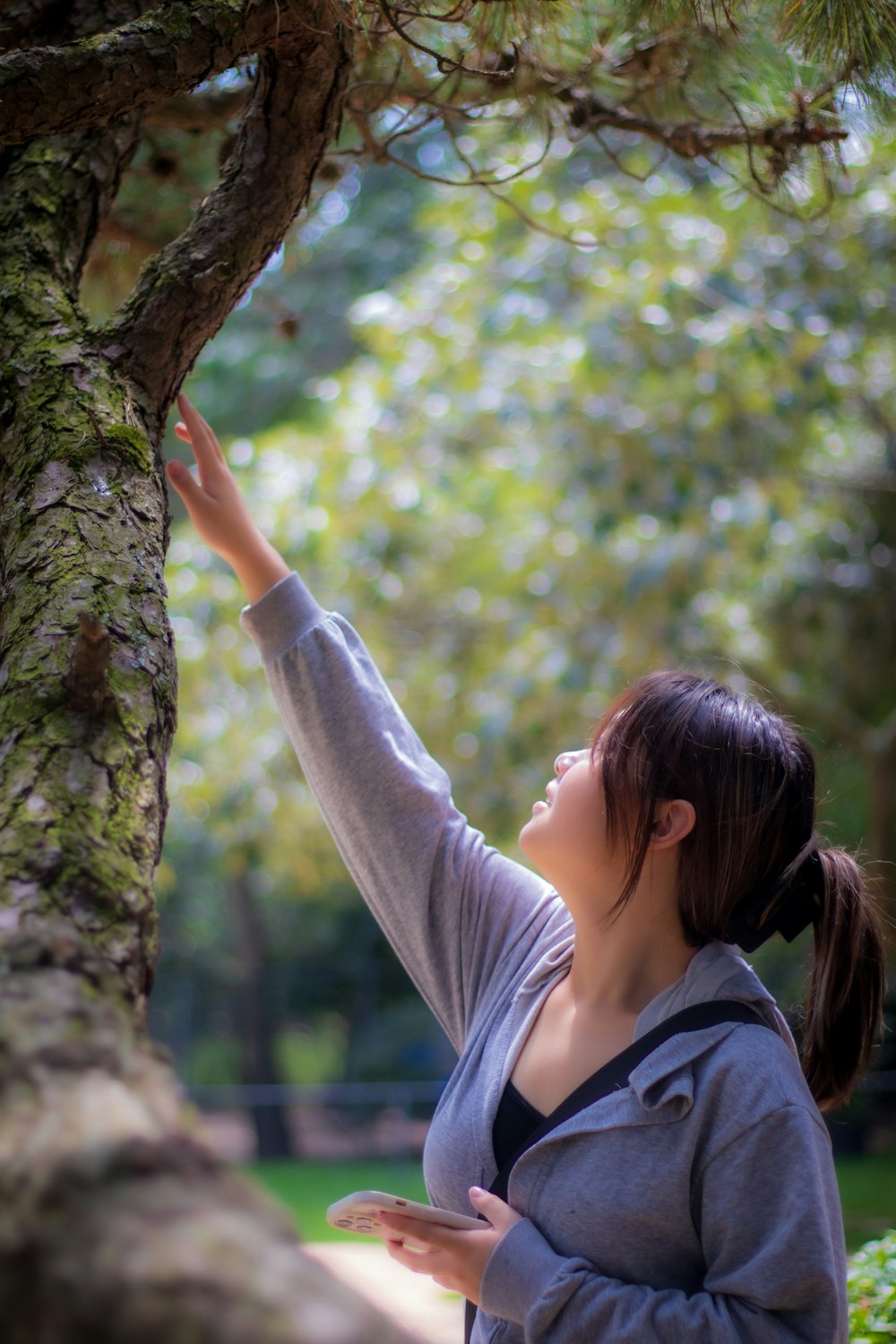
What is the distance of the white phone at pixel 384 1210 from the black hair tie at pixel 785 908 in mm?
400

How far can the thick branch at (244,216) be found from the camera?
1.25m

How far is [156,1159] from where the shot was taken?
52cm

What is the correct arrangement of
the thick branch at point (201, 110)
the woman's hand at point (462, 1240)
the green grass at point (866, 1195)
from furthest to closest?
1. the green grass at point (866, 1195)
2. the thick branch at point (201, 110)
3. the woman's hand at point (462, 1240)

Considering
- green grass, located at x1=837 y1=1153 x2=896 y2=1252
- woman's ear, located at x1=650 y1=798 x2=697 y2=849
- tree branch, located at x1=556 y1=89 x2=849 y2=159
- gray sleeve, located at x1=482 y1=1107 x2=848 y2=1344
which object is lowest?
green grass, located at x1=837 y1=1153 x2=896 y2=1252

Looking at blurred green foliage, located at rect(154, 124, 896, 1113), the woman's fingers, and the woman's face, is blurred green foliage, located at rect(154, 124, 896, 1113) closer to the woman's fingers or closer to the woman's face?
the woman's fingers

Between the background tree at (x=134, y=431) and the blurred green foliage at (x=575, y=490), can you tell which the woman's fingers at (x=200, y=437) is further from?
the blurred green foliage at (x=575, y=490)

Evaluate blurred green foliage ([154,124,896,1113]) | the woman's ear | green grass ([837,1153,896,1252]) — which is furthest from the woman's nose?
green grass ([837,1153,896,1252])

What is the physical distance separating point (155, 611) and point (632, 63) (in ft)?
3.79

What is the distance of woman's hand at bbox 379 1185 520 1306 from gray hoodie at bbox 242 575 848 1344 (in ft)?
0.05

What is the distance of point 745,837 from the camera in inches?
49.5

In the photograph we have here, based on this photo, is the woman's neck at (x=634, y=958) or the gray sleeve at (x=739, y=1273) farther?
the woman's neck at (x=634, y=958)

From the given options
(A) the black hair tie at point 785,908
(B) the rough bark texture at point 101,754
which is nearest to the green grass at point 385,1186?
(A) the black hair tie at point 785,908

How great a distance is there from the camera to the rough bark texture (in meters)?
0.47

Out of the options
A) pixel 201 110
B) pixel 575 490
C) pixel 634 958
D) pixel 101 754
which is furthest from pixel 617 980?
pixel 575 490
